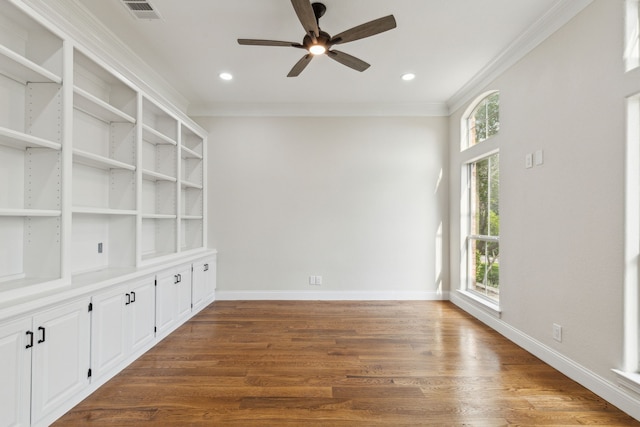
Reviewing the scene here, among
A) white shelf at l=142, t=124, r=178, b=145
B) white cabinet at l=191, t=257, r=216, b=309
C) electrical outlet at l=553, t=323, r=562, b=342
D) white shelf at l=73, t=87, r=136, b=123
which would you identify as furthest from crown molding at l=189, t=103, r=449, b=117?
electrical outlet at l=553, t=323, r=562, b=342

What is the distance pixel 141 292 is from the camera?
8.73ft

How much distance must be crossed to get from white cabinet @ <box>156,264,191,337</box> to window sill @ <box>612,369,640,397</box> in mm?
3657

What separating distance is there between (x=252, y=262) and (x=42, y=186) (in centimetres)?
282

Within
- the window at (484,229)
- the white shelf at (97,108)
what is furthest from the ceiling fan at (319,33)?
the window at (484,229)

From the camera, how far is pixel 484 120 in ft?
12.4

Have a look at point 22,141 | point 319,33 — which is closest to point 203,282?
point 22,141

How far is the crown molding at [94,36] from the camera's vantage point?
6.45 feet

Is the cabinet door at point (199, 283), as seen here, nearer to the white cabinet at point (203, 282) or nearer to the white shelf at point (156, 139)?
the white cabinet at point (203, 282)

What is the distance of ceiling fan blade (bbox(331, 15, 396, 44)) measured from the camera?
6.93 feet

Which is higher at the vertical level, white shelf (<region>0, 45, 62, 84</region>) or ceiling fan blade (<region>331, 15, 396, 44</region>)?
ceiling fan blade (<region>331, 15, 396, 44</region>)

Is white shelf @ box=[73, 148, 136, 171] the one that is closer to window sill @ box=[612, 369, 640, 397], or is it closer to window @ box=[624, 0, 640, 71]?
window @ box=[624, 0, 640, 71]

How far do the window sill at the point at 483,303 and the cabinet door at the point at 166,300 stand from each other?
11.6 feet

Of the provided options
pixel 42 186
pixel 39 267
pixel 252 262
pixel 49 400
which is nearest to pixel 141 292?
Result: pixel 39 267

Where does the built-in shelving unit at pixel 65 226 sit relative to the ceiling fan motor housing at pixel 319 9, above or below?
below
